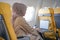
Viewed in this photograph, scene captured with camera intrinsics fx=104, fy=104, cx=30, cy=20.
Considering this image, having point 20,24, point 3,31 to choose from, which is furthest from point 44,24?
point 3,31

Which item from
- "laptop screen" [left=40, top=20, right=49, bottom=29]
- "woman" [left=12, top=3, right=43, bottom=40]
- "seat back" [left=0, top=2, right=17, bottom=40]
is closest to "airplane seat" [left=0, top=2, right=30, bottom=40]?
"seat back" [left=0, top=2, right=17, bottom=40]

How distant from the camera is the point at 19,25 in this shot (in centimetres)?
205

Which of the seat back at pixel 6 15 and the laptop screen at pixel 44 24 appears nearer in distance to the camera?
the seat back at pixel 6 15

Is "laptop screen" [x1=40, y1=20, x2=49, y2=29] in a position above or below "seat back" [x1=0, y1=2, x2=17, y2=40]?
below

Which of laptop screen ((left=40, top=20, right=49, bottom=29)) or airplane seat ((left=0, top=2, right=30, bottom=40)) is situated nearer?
airplane seat ((left=0, top=2, right=30, bottom=40))

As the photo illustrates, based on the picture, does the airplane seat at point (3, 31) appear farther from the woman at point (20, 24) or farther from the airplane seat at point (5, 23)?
the woman at point (20, 24)

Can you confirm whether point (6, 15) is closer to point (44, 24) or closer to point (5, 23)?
point (5, 23)

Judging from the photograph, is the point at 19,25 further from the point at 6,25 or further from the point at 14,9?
the point at 6,25

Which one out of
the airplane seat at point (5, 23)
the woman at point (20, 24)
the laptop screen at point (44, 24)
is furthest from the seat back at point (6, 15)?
the laptop screen at point (44, 24)

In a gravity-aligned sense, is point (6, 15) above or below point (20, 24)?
above

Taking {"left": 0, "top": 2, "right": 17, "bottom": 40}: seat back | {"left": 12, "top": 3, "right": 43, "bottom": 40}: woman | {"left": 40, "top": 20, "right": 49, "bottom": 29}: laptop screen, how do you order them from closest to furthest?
1. {"left": 0, "top": 2, "right": 17, "bottom": 40}: seat back
2. {"left": 12, "top": 3, "right": 43, "bottom": 40}: woman
3. {"left": 40, "top": 20, "right": 49, "bottom": 29}: laptop screen

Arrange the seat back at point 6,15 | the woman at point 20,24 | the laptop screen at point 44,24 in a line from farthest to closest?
the laptop screen at point 44,24 < the woman at point 20,24 < the seat back at point 6,15

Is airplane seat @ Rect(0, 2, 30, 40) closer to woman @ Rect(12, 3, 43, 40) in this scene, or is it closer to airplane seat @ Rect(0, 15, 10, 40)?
airplane seat @ Rect(0, 15, 10, 40)

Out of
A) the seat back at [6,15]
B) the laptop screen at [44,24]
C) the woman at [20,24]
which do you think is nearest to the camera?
the seat back at [6,15]
